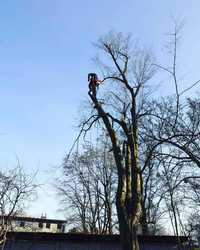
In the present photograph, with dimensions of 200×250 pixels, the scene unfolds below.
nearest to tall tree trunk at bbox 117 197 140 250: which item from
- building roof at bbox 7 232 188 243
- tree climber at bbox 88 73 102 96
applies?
tree climber at bbox 88 73 102 96

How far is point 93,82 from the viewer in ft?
34.0

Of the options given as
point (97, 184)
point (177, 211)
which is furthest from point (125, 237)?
point (97, 184)

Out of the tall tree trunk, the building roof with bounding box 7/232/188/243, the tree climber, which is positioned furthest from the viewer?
the building roof with bounding box 7/232/188/243

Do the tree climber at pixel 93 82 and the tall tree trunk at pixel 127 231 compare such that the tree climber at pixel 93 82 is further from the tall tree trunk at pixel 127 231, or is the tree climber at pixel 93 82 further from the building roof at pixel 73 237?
the building roof at pixel 73 237

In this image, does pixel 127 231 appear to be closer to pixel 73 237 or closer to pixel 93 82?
pixel 93 82

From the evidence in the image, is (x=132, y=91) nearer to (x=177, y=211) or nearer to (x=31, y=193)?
(x=31, y=193)

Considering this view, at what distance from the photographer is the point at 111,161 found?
26.7 meters

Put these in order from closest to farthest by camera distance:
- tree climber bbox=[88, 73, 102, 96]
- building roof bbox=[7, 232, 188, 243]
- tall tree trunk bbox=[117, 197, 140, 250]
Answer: tall tree trunk bbox=[117, 197, 140, 250], tree climber bbox=[88, 73, 102, 96], building roof bbox=[7, 232, 188, 243]

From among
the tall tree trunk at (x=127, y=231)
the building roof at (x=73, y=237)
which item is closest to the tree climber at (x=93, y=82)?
the tall tree trunk at (x=127, y=231)

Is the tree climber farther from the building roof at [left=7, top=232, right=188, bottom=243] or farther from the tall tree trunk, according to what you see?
the building roof at [left=7, top=232, right=188, bottom=243]

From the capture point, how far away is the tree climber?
1026cm

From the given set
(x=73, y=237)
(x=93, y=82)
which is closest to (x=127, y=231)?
(x=93, y=82)

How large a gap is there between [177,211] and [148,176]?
3259mm

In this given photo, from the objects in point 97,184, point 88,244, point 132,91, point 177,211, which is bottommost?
point 88,244
